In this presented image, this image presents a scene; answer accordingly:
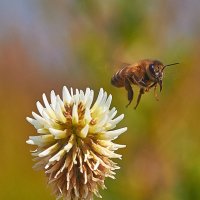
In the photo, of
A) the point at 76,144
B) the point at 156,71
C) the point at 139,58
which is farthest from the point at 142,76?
the point at 139,58

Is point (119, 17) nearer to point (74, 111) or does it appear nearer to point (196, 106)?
point (196, 106)

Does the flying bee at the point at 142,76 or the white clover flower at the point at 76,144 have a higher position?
the flying bee at the point at 142,76

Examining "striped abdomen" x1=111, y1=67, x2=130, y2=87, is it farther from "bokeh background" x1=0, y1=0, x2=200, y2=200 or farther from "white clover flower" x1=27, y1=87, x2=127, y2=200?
"bokeh background" x1=0, y1=0, x2=200, y2=200

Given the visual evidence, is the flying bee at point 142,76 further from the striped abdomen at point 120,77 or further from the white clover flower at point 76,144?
the white clover flower at point 76,144

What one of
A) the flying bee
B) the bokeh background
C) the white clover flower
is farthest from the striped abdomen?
the bokeh background

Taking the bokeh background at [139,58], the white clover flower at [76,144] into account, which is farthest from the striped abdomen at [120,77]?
the bokeh background at [139,58]

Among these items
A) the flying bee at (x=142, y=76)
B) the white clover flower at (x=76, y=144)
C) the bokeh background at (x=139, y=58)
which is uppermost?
the bokeh background at (x=139, y=58)
